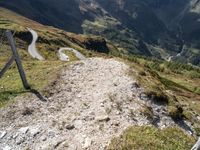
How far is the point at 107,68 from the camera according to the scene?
39594mm

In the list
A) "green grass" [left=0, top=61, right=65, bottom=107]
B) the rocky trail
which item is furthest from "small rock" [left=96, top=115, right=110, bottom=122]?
"green grass" [left=0, top=61, right=65, bottom=107]

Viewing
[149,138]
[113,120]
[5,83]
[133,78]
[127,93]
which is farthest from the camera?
[5,83]

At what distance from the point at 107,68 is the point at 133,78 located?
400 centimetres

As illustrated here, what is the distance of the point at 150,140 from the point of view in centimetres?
2597

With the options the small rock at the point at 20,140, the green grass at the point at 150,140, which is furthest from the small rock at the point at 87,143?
the small rock at the point at 20,140

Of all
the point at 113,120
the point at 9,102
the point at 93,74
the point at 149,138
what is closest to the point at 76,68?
the point at 93,74

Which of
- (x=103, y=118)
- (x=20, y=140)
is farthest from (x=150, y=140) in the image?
(x=20, y=140)

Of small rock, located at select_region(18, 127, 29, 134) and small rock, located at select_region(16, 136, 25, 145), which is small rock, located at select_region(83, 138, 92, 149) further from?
small rock, located at select_region(18, 127, 29, 134)

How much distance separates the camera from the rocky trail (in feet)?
89.6

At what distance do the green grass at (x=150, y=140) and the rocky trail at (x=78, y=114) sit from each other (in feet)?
2.89

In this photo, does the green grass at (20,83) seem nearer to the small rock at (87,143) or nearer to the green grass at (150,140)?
the small rock at (87,143)

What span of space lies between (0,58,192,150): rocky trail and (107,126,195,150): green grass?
2.89ft

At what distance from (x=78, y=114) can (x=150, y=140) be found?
7.05m

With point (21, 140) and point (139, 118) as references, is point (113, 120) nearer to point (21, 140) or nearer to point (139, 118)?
point (139, 118)
